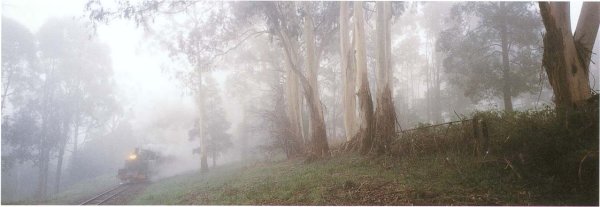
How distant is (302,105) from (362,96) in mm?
7435

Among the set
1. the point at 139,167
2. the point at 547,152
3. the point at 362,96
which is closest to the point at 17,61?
the point at 139,167

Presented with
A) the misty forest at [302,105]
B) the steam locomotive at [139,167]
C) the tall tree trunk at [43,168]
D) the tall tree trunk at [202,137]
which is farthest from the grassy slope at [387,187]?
the tall tree trunk at [43,168]

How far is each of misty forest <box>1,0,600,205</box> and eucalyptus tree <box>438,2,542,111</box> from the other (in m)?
0.07

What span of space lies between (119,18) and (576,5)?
11.2 m

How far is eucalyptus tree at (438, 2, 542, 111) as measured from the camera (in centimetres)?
1440

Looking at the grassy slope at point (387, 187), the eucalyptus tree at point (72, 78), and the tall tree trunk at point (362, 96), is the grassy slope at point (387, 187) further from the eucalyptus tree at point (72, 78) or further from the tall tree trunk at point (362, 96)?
the eucalyptus tree at point (72, 78)

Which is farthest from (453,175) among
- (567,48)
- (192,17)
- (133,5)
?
(192,17)

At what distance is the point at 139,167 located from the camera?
1681cm

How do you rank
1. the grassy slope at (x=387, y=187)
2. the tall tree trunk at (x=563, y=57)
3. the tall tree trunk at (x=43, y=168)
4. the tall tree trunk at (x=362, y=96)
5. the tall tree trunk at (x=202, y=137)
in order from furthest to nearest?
the tall tree trunk at (x=43, y=168) → the tall tree trunk at (x=202, y=137) → the tall tree trunk at (x=362, y=96) → the tall tree trunk at (x=563, y=57) → the grassy slope at (x=387, y=187)

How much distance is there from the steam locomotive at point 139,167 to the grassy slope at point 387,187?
6.88 meters

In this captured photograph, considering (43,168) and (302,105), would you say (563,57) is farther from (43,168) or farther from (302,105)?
(43,168)

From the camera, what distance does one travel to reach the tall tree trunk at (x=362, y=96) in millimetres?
10273

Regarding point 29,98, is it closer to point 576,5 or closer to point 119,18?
point 119,18

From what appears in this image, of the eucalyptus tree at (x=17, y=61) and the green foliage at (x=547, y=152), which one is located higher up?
the eucalyptus tree at (x=17, y=61)
